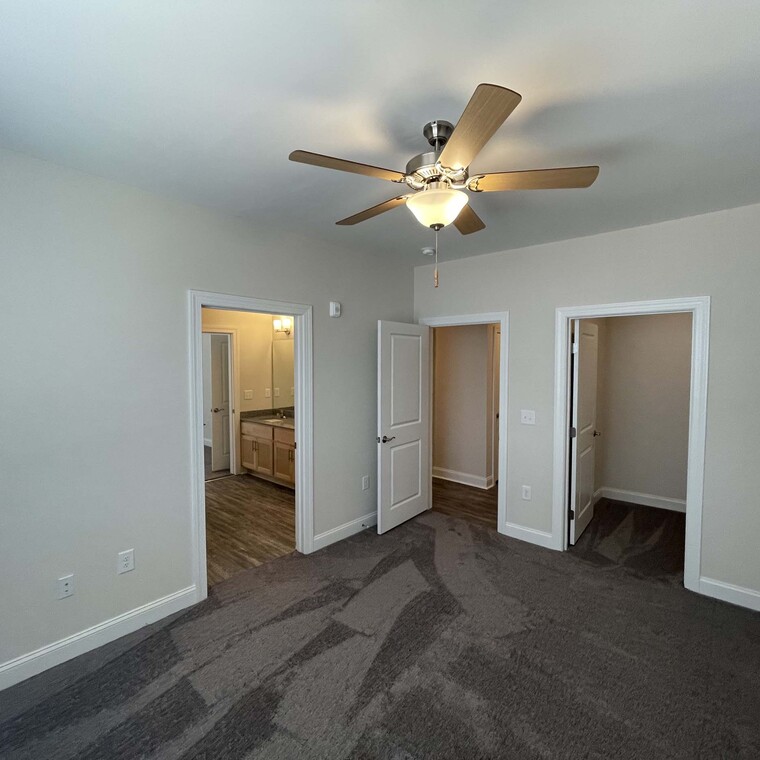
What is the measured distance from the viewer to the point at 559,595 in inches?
112

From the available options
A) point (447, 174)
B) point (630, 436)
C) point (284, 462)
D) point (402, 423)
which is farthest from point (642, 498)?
point (447, 174)

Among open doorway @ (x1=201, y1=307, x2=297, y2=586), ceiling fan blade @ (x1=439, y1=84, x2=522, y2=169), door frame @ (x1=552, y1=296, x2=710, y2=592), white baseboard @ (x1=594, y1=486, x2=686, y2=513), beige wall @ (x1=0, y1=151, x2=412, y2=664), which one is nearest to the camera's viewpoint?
ceiling fan blade @ (x1=439, y1=84, x2=522, y2=169)

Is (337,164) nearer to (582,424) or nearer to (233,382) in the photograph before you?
(582,424)

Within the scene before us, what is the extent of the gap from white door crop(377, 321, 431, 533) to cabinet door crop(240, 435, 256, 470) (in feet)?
8.19

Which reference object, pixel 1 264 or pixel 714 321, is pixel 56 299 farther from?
pixel 714 321

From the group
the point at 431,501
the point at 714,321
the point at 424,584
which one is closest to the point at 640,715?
the point at 424,584

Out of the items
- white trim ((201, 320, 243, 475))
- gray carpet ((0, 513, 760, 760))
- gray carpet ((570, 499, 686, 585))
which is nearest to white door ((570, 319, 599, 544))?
gray carpet ((570, 499, 686, 585))

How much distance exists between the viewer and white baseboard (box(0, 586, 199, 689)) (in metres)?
2.08

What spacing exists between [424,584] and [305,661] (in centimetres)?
104

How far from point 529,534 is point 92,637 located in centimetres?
323

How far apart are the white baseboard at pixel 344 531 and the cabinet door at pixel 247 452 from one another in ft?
7.47

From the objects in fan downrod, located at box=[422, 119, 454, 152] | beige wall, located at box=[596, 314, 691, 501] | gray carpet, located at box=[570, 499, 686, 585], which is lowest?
gray carpet, located at box=[570, 499, 686, 585]

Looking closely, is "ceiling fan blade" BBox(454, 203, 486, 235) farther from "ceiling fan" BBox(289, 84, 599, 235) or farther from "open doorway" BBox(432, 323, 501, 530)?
"open doorway" BBox(432, 323, 501, 530)

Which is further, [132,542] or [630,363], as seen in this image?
[630,363]
